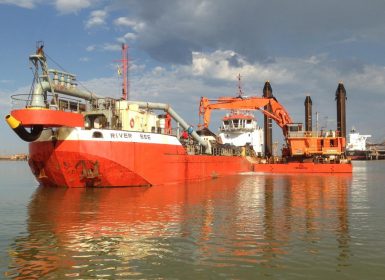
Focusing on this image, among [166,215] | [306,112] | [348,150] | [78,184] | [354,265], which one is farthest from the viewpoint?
[348,150]

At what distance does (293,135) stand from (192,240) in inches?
1510

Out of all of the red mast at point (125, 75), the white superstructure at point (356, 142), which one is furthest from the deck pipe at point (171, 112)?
the white superstructure at point (356, 142)

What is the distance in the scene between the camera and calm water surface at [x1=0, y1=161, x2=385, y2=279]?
809cm

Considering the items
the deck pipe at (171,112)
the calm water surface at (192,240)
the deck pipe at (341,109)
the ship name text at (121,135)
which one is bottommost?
the calm water surface at (192,240)

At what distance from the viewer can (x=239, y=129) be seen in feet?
182

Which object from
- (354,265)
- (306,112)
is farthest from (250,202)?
(306,112)

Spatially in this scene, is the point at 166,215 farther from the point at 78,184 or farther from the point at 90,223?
the point at 78,184

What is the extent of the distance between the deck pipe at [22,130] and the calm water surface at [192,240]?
14.8 feet

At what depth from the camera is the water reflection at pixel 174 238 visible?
8297 mm

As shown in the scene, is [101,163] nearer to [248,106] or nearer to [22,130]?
[22,130]

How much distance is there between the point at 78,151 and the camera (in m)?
22.2

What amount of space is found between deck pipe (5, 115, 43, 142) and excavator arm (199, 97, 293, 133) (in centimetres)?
2903

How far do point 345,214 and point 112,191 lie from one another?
13.0 metres

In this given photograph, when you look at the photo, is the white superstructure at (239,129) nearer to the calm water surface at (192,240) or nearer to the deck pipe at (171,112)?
the deck pipe at (171,112)
